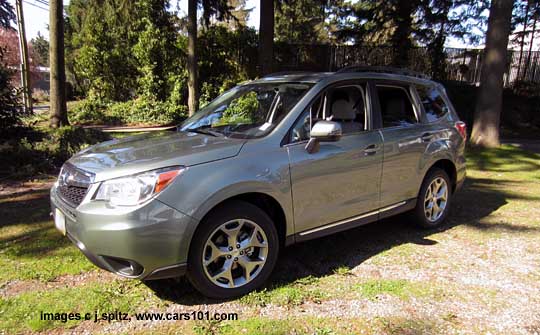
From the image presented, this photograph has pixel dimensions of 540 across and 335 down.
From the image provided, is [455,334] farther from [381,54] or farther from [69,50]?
[69,50]

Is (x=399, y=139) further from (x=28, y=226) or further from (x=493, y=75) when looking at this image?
(x=493, y=75)

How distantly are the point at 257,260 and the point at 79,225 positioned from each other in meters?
1.37

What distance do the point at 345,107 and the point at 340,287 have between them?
179 cm

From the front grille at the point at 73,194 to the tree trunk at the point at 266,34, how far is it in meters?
10.8

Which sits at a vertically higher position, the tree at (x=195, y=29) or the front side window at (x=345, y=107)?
the tree at (x=195, y=29)

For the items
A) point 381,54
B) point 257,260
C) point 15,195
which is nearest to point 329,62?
point 381,54

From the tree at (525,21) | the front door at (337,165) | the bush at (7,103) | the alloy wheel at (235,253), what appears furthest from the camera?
the tree at (525,21)

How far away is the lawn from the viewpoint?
295 cm

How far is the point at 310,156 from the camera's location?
3510mm

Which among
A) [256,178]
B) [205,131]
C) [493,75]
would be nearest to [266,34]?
[493,75]

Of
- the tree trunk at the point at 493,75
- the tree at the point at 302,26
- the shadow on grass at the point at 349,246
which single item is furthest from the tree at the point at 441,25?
the tree at the point at 302,26

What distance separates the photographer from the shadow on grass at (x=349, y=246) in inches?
136

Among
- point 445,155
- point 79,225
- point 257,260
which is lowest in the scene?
point 257,260

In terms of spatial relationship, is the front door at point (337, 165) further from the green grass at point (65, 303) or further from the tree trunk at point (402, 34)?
the tree trunk at point (402, 34)
